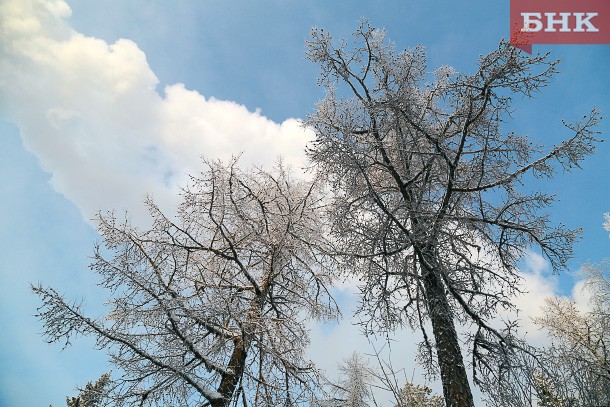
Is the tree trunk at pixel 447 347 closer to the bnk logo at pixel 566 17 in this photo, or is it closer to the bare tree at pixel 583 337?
the bare tree at pixel 583 337

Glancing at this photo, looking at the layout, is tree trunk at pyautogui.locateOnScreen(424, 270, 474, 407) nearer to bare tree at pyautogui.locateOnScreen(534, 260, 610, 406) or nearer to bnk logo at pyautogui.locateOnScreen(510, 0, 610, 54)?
bare tree at pyautogui.locateOnScreen(534, 260, 610, 406)

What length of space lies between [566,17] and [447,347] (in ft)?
30.9

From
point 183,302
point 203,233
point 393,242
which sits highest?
point 203,233

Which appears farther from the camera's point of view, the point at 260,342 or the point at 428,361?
the point at 428,361

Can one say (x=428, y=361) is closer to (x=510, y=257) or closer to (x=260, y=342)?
(x=510, y=257)

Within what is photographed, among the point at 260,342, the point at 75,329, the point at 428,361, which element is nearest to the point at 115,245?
the point at 75,329

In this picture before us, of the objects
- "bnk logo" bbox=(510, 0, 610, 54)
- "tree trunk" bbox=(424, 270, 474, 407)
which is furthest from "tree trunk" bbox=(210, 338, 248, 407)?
"bnk logo" bbox=(510, 0, 610, 54)

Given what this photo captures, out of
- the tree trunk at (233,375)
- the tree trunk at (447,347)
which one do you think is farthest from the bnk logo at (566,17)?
the tree trunk at (233,375)

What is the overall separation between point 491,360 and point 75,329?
19.0 feet

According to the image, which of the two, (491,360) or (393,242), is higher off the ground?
(393,242)

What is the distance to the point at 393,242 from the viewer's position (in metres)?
6.18

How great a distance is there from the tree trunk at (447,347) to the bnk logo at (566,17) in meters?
6.95

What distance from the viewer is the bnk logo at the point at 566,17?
947 centimetres

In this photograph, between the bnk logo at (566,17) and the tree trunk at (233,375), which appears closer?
the tree trunk at (233,375)
